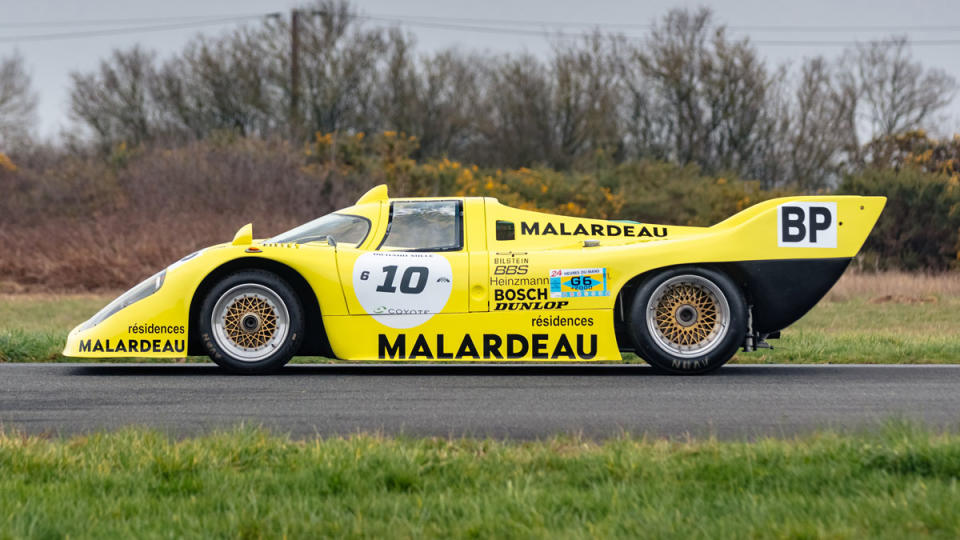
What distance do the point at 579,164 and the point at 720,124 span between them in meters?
6.00

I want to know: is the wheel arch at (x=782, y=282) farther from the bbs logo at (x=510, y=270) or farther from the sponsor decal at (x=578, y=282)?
the bbs logo at (x=510, y=270)

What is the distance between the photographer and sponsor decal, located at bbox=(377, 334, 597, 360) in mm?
8438

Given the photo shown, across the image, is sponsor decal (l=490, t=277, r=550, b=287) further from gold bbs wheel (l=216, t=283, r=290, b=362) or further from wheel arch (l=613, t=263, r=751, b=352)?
gold bbs wheel (l=216, t=283, r=290, b=362)

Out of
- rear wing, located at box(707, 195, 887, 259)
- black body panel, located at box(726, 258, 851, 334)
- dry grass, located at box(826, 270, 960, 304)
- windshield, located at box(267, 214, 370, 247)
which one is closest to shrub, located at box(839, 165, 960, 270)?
dry grass, located at box(826, 270, 960, 304)

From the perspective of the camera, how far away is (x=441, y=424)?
20.0 ft

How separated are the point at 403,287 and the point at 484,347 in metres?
0.76

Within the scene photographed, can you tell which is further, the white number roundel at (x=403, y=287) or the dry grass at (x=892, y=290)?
the dry grass at (x=892, y=290)

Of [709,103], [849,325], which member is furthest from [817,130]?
[849,325]

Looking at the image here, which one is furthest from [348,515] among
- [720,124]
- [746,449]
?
[720,124]

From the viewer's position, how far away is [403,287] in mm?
8547

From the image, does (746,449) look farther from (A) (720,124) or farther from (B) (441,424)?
(A) (720,124)

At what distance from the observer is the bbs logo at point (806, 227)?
347 inches

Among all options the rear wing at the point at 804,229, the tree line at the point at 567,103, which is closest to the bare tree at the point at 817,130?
the tree line at the point at 567,103

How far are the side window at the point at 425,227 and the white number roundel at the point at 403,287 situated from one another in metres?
0.20
